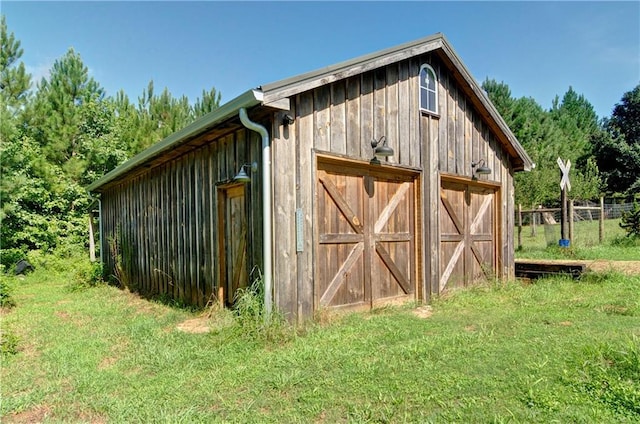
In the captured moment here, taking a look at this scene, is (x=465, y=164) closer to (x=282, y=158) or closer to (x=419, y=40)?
(x=419, y=40)

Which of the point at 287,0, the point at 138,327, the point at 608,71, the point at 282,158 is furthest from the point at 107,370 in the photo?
the point at 608,71

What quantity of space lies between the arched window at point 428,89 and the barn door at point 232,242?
3.49 meters

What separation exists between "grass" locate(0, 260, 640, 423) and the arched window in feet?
11.4

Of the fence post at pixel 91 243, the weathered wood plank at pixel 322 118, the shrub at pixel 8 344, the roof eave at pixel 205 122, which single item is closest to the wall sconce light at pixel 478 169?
the weathered wood plank at pixel 322 118

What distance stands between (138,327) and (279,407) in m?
3.07

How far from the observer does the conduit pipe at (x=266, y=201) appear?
4.45 m

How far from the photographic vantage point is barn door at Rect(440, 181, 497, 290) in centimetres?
709

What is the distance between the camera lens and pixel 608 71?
501 inches

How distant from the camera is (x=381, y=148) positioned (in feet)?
18.1

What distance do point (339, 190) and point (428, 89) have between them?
2790 millimetres

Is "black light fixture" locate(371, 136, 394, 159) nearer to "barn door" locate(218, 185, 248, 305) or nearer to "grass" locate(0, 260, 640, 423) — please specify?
"barn door" locate(218, 185, 248, 305)

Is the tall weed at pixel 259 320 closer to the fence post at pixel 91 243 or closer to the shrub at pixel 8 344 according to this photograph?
the shrub at pixel 8 344

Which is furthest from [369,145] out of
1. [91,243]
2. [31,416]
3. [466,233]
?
[91,243]

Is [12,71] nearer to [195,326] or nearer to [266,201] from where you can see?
[195,326]
